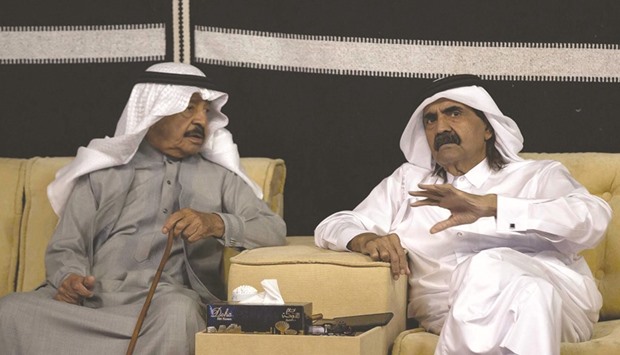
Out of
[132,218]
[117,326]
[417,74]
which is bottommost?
[117,326]

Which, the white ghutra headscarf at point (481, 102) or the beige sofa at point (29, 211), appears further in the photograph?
the beige sofa at point (29, 211)

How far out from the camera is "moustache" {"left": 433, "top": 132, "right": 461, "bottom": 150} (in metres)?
4.82

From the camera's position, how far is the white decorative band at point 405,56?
567cm

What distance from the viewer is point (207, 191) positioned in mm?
5035

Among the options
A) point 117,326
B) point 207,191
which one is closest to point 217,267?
point 207,191

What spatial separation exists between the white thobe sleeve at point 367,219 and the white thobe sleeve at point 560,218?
0.63m

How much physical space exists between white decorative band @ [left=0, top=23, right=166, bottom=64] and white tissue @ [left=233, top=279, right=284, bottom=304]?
6.68 feet

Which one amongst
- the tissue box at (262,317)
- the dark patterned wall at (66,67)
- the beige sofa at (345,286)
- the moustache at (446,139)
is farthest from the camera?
the dark patterned wall at (66,67)

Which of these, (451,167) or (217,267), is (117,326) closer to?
(217,267)

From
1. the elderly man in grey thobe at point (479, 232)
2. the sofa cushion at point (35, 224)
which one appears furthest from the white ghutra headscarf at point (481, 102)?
the sofa cushion at point (35, 224)

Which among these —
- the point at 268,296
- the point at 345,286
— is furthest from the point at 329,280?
the point at 268,296

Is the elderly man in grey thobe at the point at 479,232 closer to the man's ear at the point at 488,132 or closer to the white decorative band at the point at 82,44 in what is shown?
the man's ear at the point at 488,132

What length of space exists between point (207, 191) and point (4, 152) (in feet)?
4.43

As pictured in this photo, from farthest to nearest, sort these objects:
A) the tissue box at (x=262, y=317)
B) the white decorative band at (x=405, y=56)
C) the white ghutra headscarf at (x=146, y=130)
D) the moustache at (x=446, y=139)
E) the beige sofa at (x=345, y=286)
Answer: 1. the white decorative band at (x=405, y=56)
2. the white ghutra headscarf at (x=146, y=130)
3. the moustache at (x=446, y=139)
4. the beige sofa at (x=345, y=286)
5. the tissue box at (x=262, y=317)
